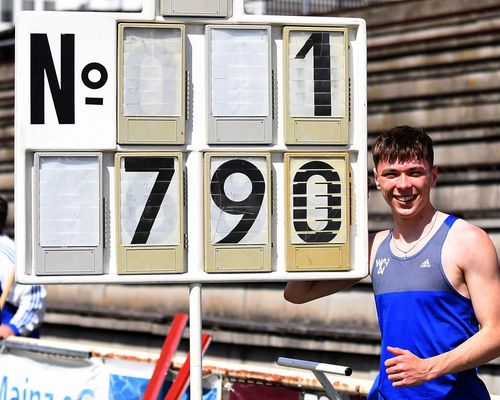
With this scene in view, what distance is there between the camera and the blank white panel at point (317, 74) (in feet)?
15.4

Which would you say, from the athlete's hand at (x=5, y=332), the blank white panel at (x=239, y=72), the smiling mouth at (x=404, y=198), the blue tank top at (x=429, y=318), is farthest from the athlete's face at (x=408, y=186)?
the athlete's hand at (x=5, y=332)

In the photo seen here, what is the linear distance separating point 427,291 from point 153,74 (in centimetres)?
135

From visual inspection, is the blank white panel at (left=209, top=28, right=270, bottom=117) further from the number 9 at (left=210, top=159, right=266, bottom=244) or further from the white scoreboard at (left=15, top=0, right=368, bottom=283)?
the number 9 at (left=210, top=159, right=266, bottom=244)

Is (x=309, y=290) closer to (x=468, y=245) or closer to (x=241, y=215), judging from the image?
(x=241, y=215)

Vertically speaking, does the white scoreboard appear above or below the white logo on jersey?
above

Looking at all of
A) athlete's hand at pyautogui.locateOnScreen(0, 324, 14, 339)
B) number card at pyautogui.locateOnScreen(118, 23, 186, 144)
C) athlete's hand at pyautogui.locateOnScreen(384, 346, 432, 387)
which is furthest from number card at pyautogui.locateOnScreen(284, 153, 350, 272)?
athlete's hand at pyautogui.locateOnScreen(0, 324, 14, 339)

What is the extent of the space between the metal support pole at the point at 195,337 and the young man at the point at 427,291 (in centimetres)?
80

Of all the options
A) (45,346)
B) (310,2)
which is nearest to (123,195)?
(45,346)

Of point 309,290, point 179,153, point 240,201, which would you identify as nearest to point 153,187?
point 179,153

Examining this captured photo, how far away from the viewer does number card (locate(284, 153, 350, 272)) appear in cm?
466

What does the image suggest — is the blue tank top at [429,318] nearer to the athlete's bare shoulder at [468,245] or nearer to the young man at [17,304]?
→ the athlete's bare shoulder at [468,245]

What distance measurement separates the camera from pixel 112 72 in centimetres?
463

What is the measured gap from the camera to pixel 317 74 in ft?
15.4

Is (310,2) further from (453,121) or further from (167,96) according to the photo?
(167,96)
